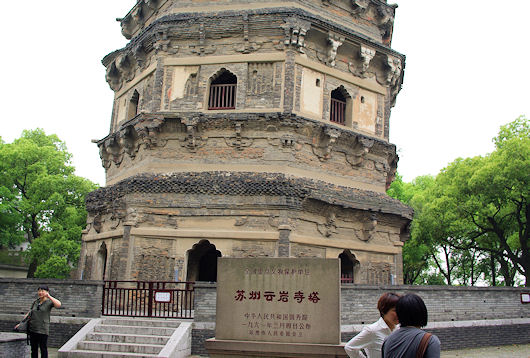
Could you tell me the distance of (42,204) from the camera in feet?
82.1

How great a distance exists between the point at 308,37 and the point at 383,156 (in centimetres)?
476

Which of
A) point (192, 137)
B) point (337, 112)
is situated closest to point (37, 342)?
point (192, 137)

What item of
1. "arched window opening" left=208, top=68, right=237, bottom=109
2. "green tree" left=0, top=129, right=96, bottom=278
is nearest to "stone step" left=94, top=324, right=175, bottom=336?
"arched window opening" left=208, top=68, right=237, bottom=109

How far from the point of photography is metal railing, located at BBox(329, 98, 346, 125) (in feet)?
53.6

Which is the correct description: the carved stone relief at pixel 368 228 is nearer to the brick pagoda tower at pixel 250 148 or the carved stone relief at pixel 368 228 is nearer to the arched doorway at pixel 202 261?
the brick pagoda tower at pixel 250 148

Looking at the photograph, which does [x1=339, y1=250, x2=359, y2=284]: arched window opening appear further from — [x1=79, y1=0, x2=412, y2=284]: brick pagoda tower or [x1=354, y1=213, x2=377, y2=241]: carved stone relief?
[x1=354, y1=213, x2=377, y2=241]: carved stone relief

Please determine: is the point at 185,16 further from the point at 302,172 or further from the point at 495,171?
the point at 495,171

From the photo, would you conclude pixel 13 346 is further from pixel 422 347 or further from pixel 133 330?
pixel 422 347

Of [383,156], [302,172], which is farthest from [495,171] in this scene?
[302,172]

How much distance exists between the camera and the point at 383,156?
55.4ft

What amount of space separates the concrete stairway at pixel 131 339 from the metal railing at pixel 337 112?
8.64 meters

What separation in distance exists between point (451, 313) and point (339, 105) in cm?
749

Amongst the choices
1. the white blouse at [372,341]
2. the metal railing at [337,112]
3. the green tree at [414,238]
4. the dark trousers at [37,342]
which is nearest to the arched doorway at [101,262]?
the dark trousers at [37,342]

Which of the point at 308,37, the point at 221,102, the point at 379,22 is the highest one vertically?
the point at 379,22
